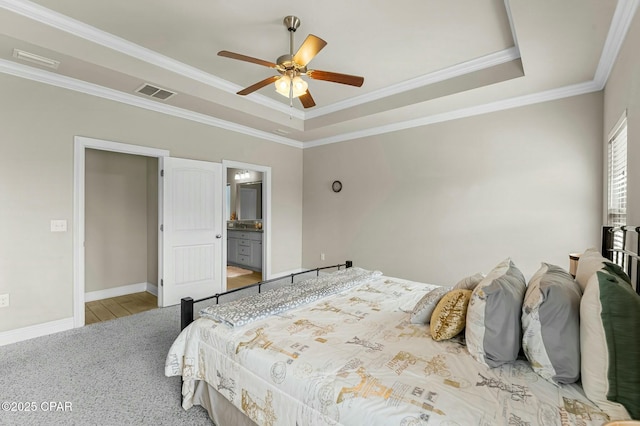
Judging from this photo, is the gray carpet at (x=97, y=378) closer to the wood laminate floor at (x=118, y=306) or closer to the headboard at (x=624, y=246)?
the wood laminate floor at (x=118, y=306)

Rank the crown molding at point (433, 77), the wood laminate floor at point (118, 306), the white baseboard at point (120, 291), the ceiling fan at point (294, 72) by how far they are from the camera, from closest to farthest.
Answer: the ceiling fan at point (294, 72)
the crown molding at point (433, 77)
the wood laminate floor at point (118, 306)
the white baseboard at point (120, 291)

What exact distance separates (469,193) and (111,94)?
4.64 m

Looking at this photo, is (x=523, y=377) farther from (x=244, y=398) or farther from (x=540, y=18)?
(x=540, y=18)

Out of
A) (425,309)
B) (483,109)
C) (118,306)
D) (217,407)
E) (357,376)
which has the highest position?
(483,109)

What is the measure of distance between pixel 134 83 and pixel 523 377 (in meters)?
4.10

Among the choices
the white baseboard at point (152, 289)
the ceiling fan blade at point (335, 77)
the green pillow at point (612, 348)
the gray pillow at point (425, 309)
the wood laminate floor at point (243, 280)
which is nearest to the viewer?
the green pillow at point (612, 348)

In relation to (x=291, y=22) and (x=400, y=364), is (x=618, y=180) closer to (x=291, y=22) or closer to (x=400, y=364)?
(x=400, y=364)

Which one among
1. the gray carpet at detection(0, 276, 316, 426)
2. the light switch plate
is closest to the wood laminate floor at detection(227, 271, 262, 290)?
the gray carpet at detection(0, 276, 316, 426)

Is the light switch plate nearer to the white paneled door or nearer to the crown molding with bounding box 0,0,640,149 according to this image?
the white paneled door

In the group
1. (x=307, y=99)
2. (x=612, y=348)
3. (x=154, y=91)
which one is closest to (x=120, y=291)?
(x=154, y=91)

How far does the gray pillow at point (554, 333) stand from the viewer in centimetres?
120

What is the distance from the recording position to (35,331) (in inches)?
121

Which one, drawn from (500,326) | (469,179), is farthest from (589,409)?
(469,179)

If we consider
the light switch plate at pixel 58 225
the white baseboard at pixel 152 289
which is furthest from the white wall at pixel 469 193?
the light switch plate at pixel 58 225
